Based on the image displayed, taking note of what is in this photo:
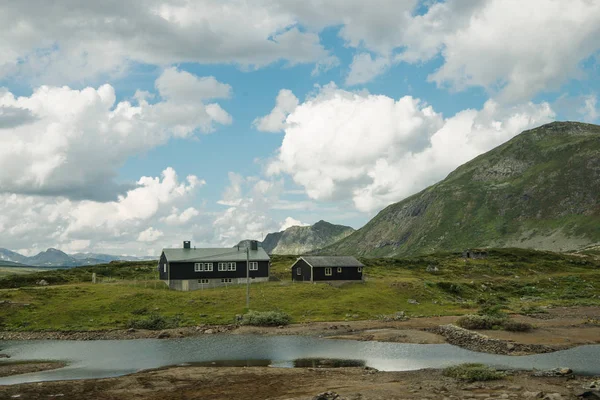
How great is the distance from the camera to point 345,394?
A: 31.5 m

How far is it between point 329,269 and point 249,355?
44.1 m

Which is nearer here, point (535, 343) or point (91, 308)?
point (535, 343)

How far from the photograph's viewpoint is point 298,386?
1374 inches

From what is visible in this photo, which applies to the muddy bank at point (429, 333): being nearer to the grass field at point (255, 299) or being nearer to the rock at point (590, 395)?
the grass field at point (255, 299)

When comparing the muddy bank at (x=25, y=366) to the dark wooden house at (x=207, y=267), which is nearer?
the muddy bank at (x=25, y=366)

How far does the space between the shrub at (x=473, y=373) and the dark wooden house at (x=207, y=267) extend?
58474 mm

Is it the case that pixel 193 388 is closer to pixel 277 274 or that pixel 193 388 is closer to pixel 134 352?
pixel 134 352

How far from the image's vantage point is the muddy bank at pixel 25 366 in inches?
1688

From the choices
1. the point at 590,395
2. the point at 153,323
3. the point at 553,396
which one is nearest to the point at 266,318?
the point at 153,323

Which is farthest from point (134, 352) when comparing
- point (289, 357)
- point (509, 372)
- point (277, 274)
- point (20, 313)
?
point (277, 274)

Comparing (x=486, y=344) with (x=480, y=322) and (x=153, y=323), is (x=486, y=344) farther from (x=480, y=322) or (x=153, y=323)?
(x=153, y=323)

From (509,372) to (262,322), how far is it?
114 feet

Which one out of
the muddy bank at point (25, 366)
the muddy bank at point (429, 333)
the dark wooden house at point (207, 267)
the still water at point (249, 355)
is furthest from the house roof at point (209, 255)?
the muddy bank at point (25, 366)

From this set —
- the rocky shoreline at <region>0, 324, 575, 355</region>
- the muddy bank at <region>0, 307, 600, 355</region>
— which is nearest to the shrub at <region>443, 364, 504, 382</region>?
the muddy bank at <region>0, 307, 600, 355</region>
